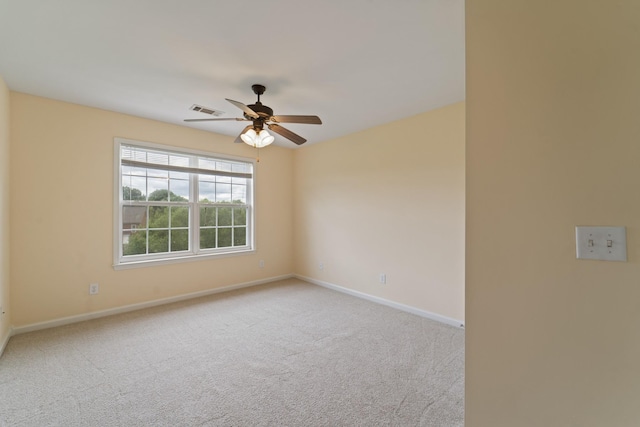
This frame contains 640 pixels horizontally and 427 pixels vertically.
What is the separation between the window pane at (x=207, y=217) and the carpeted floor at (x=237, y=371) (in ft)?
4.73

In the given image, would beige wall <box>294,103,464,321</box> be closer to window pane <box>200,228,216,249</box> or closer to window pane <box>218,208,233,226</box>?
window pane <box>218,208,233,226</box>

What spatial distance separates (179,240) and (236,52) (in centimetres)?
295

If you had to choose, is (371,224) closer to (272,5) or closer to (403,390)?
(403,390)

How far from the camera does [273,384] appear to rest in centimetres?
202

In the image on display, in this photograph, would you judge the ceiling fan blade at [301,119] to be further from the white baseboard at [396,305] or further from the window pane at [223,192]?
the white baseboard at [396,305]

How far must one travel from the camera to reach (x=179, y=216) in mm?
4055

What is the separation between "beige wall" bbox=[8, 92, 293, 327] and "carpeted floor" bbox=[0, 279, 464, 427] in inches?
14.1

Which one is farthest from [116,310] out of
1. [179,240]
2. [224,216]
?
[224,216]

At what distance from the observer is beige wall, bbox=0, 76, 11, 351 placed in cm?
254

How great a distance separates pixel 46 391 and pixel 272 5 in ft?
10.3
